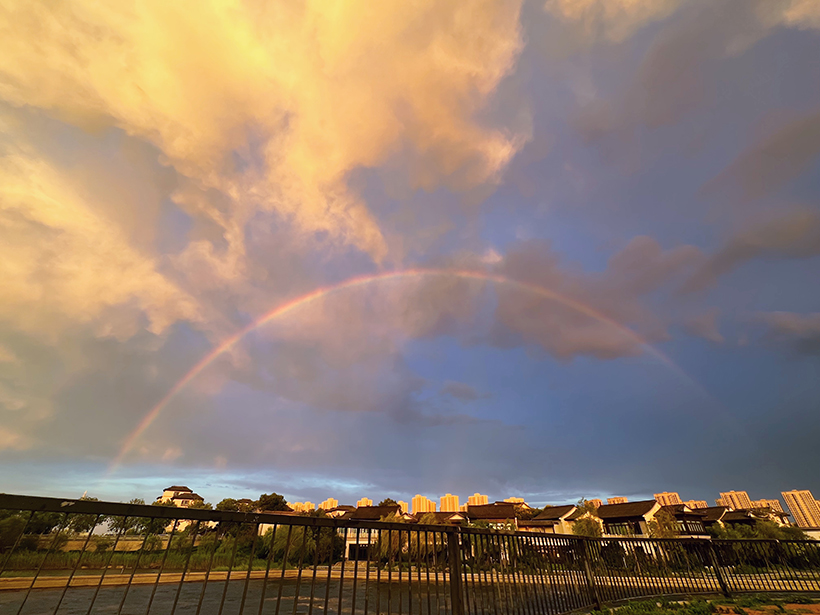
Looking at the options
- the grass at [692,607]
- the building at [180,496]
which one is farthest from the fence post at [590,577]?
the building at [180,496]

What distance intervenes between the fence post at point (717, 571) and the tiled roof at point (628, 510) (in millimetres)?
47128

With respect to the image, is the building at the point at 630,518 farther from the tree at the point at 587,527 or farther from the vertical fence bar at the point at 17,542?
the vertical fence bar at the point at 17,542

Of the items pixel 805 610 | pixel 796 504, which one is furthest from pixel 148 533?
pixel 796 504

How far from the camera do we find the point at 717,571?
13.1 meters

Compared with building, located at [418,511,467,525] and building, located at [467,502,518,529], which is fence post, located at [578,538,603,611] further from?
building, located at [467,502,518,529]

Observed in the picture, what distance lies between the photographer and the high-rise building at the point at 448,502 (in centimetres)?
15700

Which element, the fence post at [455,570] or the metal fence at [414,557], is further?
the fence post at [455,570]

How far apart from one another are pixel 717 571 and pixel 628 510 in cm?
5204

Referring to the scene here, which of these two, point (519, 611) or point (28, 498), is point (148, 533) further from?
point (519, 611)

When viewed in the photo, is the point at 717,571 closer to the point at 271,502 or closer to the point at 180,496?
the point at 271,502

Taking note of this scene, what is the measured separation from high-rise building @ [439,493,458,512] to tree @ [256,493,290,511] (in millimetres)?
89178

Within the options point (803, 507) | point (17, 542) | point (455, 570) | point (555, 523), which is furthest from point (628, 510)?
point (803, 507)

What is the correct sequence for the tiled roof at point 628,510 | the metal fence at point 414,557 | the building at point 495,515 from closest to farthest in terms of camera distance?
the metal fence at point 414,557 < the tiled roof at point 628,510 < the building at point 495,515

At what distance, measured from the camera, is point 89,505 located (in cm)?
Answer: 415
